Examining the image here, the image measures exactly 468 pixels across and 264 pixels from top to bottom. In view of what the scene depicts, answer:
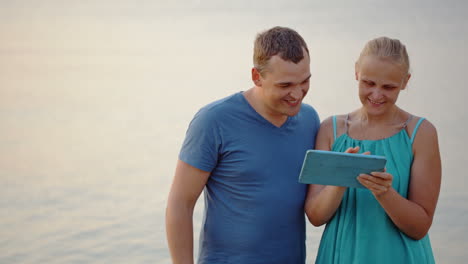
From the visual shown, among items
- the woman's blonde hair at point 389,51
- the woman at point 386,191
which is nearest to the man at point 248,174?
the woman at point 386,191

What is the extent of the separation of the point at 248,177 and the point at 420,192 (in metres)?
0.60

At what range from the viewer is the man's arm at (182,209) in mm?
2604

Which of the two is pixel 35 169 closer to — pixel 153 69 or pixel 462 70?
pixel 153 69

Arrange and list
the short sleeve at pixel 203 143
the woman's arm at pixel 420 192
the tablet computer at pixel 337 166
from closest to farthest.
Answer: the tablet computer at pixel 337 166, the woman's arm at pixel 420 192, the short sleeve at pixel 203 143

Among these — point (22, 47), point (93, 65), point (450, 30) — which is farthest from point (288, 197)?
point (22, 47)

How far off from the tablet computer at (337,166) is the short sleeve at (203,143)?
37 cm

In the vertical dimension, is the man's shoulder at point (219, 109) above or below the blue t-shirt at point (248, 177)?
above

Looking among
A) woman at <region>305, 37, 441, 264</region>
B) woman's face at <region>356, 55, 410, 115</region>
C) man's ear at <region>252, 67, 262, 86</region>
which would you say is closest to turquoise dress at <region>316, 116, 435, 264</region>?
woman at <region>305, 37, 441, 264</region>

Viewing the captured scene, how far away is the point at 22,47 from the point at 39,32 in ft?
1.43

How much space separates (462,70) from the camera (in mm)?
9844

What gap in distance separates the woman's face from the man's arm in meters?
0.64

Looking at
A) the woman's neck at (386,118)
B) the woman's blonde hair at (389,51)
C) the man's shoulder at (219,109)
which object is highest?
the woman's blonde hair at (389,51)

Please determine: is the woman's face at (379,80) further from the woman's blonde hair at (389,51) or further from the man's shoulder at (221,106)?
the man's shoulder at (221,106)

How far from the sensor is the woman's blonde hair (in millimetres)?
2451
